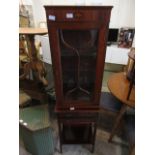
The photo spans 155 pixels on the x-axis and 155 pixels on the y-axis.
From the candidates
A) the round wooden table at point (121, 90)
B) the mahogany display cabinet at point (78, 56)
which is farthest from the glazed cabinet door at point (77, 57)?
the round wooden table at point (121, 90)

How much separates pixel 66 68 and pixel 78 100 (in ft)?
1.00

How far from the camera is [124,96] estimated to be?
1.40 metres

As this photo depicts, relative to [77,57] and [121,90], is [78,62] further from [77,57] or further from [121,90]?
[121,90]

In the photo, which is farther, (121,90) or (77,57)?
(121,90)

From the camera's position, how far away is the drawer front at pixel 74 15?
0.98m

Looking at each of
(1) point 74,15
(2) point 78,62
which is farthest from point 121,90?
(1) point 74,15

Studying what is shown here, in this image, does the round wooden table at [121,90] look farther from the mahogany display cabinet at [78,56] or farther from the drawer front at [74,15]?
the drawer front at [74,15]

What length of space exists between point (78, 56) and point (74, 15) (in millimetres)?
318

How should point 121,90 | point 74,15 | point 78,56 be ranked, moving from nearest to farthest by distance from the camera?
1. point 74,15
2. point 78,56
3. point 121,90

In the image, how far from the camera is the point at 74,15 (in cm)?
99

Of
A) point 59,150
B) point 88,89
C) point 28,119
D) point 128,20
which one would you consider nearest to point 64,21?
point 88,89

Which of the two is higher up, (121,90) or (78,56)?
(78,56)

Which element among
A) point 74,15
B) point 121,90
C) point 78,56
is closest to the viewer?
point 74,15
